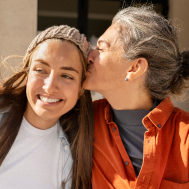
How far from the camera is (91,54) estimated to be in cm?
227

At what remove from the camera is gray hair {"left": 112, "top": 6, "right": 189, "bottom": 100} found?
2.14 m

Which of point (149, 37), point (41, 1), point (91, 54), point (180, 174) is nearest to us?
point (180, 174)

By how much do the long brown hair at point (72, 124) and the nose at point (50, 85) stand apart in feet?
0.95

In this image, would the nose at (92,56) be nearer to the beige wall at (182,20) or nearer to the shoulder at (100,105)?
the shoulder at (100,105)

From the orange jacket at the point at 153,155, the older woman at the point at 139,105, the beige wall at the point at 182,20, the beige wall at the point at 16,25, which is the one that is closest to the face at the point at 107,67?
the older woman at the point at 139,105

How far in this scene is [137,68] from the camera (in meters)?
2.19

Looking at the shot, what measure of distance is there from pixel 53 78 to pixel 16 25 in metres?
1.55

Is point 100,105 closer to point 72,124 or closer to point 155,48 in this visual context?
point 72,124

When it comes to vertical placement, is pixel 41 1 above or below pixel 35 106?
above

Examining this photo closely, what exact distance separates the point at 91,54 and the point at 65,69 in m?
0.32

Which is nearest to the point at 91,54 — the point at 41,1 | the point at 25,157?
the point at 25,157

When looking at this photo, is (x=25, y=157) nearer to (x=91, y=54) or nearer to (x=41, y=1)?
(x=91, y=54)

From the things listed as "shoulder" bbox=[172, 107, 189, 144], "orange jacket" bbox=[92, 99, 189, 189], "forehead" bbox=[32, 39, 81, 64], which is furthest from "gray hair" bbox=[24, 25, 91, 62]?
"shoulder" bbox=[172, 107, 189, 144]

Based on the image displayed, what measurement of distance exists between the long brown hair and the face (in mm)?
88
